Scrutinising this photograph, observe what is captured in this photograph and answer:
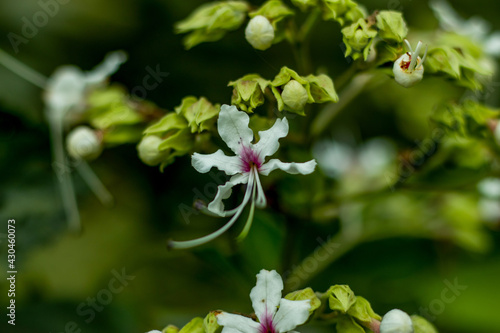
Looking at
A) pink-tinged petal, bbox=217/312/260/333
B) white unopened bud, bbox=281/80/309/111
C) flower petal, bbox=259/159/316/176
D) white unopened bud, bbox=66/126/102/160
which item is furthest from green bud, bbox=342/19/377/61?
white unopened bud, bbox=66/126/102/160

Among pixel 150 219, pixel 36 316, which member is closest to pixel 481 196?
pixel 150 219

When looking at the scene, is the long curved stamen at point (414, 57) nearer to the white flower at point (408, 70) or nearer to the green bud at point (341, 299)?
the white flower at point (408, 70)

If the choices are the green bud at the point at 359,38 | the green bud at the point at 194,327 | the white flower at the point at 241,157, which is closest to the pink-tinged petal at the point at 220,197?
the white flower at the point at 241,157

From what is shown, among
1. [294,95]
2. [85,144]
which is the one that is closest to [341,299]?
[294,95]

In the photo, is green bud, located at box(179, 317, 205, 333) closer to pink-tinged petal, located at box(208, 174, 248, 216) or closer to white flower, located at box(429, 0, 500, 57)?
pink-tinged petal, located at box(208, 174, 248, 216)

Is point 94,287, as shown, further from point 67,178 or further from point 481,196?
point 481,196

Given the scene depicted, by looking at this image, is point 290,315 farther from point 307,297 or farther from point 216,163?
point 216,163
